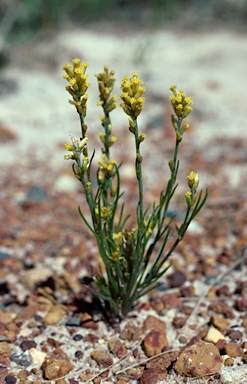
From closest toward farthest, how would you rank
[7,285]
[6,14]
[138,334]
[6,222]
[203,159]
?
[138,334] < [7,285] < [6,222] < [203,159] < [6,14]

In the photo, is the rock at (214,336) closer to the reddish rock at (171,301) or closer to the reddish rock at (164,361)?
the reddish rock at (164,361)

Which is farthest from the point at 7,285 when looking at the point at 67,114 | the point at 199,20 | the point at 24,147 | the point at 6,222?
the point at 199,20

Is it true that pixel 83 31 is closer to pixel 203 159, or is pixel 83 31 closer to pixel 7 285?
pixel 203 159

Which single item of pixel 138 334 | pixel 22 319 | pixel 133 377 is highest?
pixel 22 319

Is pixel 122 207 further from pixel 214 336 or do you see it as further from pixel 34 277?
pixel 34 277

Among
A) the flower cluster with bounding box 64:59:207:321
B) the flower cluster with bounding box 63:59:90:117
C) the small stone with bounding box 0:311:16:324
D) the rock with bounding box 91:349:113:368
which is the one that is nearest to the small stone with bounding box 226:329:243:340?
the flower cluster with bounding box 64:59:207:321

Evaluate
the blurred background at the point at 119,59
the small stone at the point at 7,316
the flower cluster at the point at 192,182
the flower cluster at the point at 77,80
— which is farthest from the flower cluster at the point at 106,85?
the blurred background at the point at 119,59

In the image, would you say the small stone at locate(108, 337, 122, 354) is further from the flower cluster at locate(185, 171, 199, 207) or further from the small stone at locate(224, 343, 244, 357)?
the flower cluster at locate(185, 171, 199, 207)
